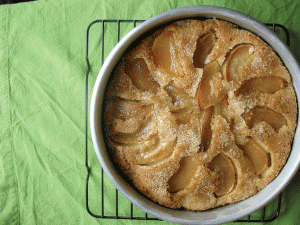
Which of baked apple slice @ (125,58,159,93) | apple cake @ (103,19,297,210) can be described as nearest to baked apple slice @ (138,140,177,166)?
apple cake @ (103,19,297,210)

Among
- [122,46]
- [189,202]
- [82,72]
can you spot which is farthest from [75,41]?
[189,202]

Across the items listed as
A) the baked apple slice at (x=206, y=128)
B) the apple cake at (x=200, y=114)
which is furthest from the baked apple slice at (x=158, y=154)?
the baked apple slice at (x=206, y=128)

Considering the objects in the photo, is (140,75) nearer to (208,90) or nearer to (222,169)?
(208,90)

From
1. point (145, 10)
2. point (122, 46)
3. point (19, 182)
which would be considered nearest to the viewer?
point (122, 46)

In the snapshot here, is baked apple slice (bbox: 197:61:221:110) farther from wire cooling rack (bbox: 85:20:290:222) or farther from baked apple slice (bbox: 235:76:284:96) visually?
wire cooling rack (bbox: 85:20:290:222)

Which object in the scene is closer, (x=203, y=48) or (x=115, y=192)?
(x=203, y=48)

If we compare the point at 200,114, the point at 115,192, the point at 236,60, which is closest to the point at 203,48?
the point at 236,60

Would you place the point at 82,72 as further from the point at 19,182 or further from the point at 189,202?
the point at 189,202
